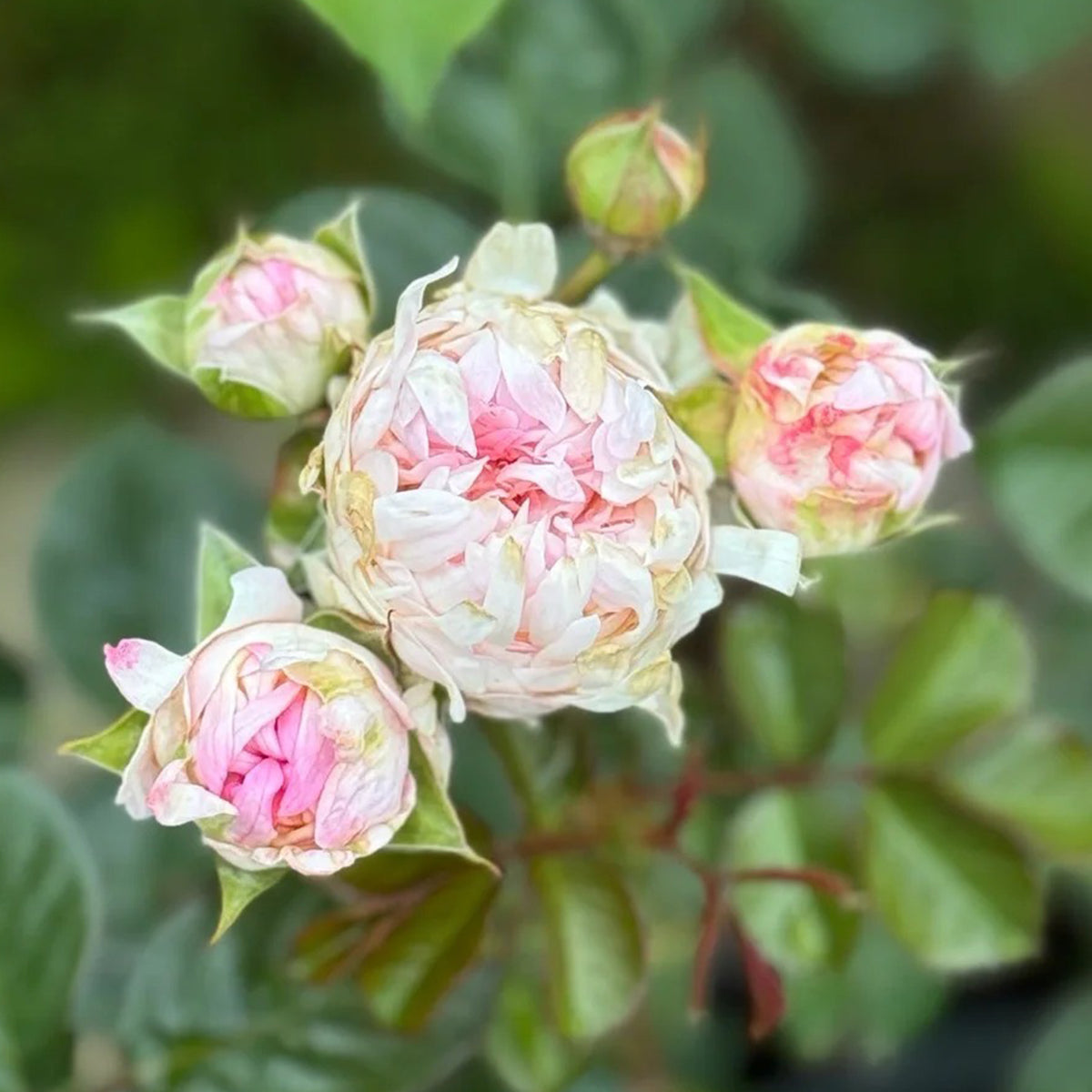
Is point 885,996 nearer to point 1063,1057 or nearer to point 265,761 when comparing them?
point 1063,1057

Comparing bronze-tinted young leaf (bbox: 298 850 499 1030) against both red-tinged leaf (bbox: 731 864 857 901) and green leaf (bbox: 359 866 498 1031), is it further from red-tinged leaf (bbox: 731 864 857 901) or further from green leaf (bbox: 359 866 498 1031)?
red-tinged leaf (bbox: 731 864 857 901)

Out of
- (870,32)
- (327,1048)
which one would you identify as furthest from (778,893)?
(870,32)

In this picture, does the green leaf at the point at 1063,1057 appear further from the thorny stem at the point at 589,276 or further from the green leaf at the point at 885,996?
the thorny stem at the point at 589,276

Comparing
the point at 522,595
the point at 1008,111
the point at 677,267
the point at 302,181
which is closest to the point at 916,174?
the point at 1008,111

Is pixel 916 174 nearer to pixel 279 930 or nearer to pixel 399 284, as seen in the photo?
pixel 399 284

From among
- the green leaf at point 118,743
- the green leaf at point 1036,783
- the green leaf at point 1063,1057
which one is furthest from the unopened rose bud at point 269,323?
the green leaf at point 1063,1057
